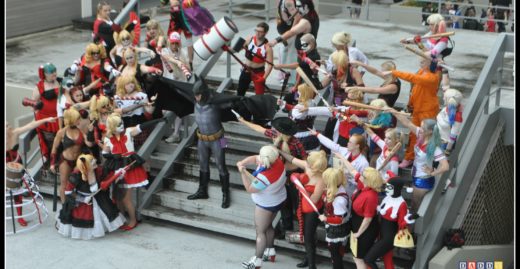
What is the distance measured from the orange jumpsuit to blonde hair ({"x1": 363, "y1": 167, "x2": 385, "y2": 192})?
4.23 ft

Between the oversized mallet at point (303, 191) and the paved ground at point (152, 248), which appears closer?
the oversized mallet at point (303, 191)

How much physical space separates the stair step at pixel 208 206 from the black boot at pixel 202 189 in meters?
0.05

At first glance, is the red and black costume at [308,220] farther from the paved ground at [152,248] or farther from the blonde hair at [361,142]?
the blonde hair at [361,142]

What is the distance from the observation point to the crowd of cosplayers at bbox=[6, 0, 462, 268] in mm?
10406

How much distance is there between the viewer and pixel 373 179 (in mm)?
10000

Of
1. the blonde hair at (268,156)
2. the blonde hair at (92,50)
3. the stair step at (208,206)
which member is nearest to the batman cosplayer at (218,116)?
the stair step at (208,206)

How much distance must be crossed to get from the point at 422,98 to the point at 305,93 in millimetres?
1450

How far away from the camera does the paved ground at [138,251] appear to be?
1121 centimetres

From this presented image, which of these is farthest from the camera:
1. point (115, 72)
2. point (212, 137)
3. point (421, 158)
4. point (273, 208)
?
point (115, 72)

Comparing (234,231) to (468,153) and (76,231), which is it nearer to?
(76,231)

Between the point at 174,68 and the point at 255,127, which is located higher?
the point at 174,68

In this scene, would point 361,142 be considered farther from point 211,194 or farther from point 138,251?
point 138,251

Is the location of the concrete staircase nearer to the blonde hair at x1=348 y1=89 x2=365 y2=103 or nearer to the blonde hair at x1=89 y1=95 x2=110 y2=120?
the blonde hair at x1=89 y1=95 x2=110 y2=120

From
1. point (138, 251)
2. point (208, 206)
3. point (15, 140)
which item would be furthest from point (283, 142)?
point (15, 140)
